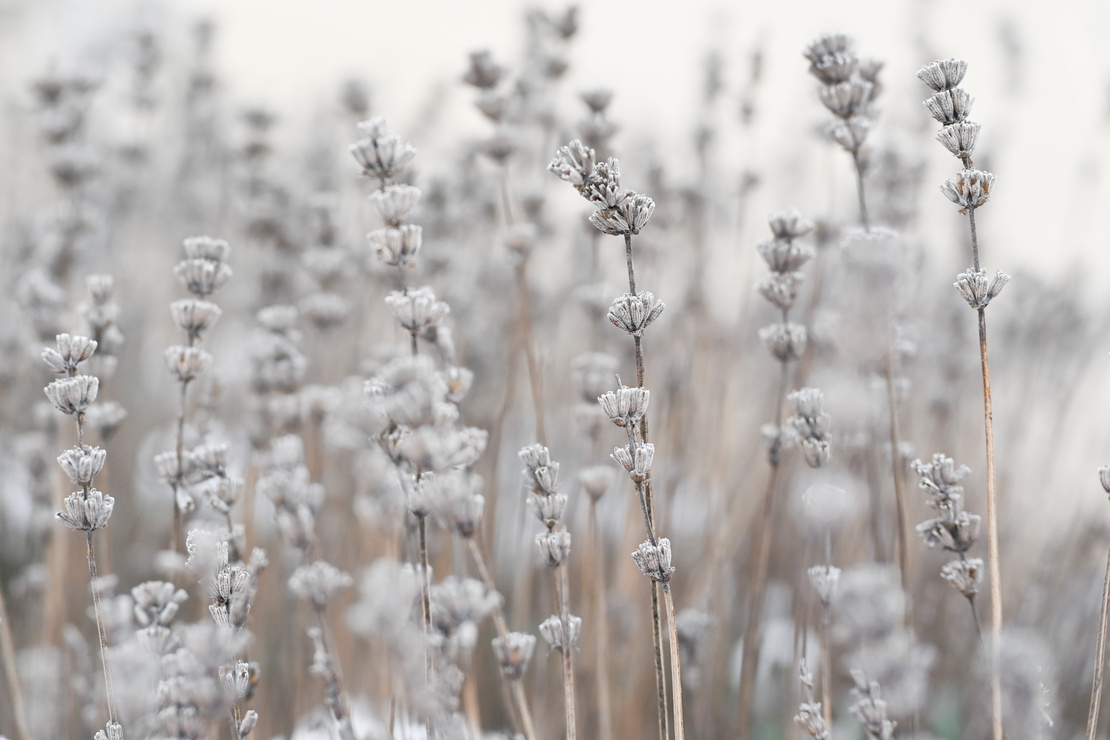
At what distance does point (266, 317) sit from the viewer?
2.41ft

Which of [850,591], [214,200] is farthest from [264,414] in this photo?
[214,200]

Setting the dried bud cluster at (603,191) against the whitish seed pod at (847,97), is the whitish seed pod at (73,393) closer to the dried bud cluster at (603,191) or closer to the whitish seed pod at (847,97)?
the dried bud cluster at (603,191)

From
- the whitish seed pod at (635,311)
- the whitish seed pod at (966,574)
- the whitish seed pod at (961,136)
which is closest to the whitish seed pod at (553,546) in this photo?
the whitish seed pod at (635,311)

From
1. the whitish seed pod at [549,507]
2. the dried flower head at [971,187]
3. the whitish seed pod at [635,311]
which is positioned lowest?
the whitish seed pod at [549,507]

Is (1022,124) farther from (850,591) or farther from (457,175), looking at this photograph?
(850,591)

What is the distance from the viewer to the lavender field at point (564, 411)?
1.56ft

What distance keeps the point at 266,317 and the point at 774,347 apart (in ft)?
1.55

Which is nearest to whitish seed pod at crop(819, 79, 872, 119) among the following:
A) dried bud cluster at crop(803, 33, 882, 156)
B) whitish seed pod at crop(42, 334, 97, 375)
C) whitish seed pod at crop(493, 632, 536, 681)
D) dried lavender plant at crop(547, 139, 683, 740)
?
dried bud cluster at crop(803, 33, 882, 156)

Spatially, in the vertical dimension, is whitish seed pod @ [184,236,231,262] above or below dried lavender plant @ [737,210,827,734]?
above

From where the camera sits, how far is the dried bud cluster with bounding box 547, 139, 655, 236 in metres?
0.47

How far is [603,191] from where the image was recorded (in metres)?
0.47

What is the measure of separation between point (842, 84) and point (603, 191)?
0.86 ft

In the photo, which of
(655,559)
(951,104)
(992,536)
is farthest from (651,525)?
(951,104)

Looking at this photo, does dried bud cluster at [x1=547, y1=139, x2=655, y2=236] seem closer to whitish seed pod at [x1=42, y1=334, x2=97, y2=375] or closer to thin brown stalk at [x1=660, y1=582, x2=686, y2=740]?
thin brown stalk at [x1=660, y1=582, x2=686, y2=740]
